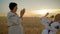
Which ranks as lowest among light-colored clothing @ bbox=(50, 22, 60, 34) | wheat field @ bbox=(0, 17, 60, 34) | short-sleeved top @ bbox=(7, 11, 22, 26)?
wheat field @ bbox=(0, 17, 60, 34)

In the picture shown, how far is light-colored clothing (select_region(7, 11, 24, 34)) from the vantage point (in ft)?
4.93

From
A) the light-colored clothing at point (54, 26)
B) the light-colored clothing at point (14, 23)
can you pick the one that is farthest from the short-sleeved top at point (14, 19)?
A: the light-colored clothing at point (54, 26)

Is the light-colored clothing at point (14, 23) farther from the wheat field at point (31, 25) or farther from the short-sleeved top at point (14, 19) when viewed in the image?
the wheat field at point (31, 25)

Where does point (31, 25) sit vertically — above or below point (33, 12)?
below

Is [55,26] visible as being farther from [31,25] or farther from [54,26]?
[31,25]

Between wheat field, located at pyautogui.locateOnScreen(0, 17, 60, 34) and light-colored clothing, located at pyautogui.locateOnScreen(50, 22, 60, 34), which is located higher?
light-colored clothing, located at pyautogui.locateOnScreen(50, 22, 60, 34)

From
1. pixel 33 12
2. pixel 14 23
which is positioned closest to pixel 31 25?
pixel 33 12

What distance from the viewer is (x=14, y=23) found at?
1.52 metres

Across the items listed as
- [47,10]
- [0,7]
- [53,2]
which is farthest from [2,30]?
Result: [53,2]

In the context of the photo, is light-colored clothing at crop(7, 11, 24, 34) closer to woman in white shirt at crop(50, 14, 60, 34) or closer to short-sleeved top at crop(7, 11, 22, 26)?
short-sleeved top at crop(7, 11, 22, 26)

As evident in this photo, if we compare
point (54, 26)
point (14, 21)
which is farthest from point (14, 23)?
point (54, 26)

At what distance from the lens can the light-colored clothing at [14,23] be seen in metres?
1.50

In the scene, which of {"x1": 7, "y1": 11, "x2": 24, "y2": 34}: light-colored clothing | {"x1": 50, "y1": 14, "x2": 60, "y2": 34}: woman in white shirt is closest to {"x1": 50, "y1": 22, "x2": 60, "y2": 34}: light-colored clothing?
{"x1": 50, "y1": 14, "x2": 60, "y2": 34}: woman in white shirt

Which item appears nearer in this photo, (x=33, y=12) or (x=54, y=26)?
(x=54, y=26)
